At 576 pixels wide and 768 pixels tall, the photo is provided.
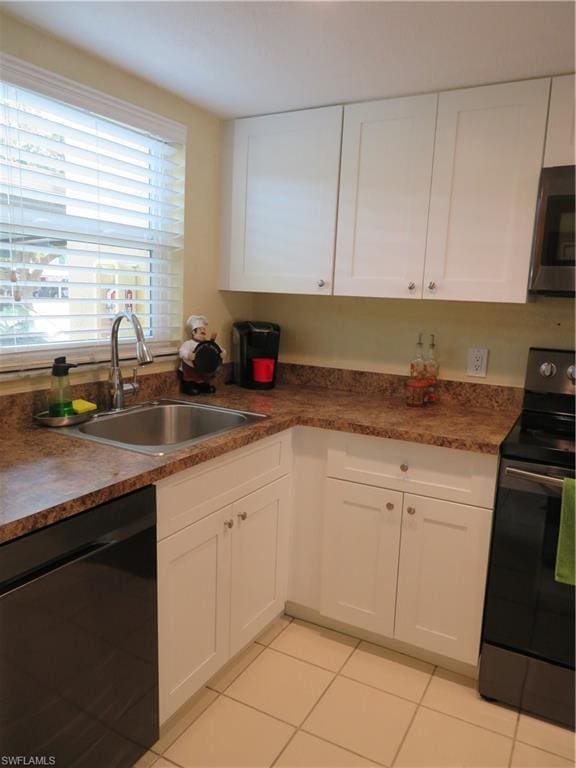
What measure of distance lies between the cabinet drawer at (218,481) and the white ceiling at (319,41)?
1259 millimetres

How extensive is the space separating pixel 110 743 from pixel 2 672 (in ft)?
1.56

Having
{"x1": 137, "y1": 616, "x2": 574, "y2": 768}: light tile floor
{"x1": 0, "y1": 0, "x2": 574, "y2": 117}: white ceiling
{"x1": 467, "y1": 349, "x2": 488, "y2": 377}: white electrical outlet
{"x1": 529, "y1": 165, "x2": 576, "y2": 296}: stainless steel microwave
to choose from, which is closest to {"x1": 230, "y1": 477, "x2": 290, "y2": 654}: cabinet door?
{"x1": 137, "y1": 616, "x2": 574, "y2": 768}: light tile floor

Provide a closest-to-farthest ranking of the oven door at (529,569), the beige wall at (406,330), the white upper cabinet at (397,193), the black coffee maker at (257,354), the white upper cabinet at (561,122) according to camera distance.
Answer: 1. the oven door at (529,569)
2. the white upper cabinet at (561,122)
3. the white upper cabinet at (397,193)
4. the beige wall at (406,330)
5. the black coffee maker at (257,354)

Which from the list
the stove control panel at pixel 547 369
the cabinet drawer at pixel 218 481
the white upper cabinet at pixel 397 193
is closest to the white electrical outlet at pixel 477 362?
the stove control panel at pixel 547 369

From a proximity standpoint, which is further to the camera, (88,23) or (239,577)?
(239,577)

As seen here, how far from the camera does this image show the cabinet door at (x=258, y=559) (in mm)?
1829

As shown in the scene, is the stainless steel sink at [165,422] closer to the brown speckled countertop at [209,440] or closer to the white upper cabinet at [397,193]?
the brown speckled countertop at [209,440]

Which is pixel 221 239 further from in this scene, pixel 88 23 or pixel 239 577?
pixel 239 577

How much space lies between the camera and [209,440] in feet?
5.39

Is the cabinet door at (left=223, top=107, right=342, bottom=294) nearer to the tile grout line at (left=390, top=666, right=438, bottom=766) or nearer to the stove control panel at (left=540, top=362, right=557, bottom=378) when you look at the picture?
the stove control panel at (left=540, top=362, right=557, bottom=378)

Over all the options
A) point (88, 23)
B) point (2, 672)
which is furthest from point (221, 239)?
point (2, 672)

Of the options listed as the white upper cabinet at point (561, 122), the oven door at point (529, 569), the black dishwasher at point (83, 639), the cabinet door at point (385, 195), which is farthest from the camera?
the cabinet door at point (385, 195)

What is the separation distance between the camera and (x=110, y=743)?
1.37 metres

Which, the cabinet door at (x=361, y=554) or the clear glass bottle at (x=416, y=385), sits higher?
the clear glass bottle at (x=416, y=385)
